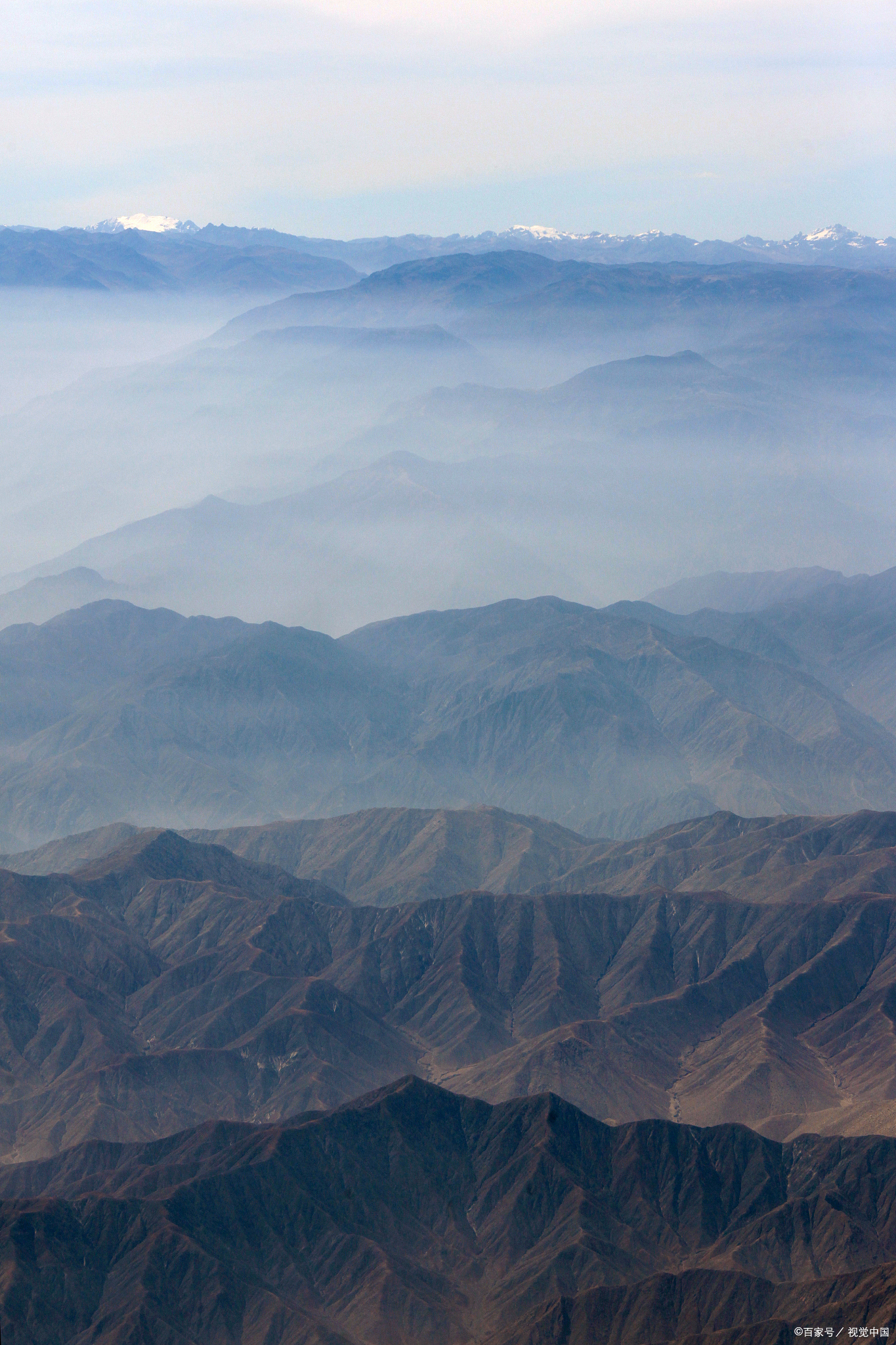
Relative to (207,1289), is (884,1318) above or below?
above

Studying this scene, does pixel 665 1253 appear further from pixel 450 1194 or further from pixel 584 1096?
pixel 584 1096

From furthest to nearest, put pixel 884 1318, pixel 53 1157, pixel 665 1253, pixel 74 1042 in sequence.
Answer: pixel 74 1042
pixel 53 1157
pixel 665 1253
pixel 884 1318

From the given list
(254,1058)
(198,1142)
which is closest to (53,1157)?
(198,1142)

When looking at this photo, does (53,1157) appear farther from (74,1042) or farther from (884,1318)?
(884,1318)

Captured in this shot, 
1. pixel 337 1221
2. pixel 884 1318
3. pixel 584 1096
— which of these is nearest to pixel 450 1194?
pixel 337 1221

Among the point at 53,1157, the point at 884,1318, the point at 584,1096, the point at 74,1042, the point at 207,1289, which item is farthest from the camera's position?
the point at 74,1042

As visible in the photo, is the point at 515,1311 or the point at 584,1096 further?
the point at 584,1096

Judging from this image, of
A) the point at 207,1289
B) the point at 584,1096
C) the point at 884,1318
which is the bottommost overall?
the point at 584,1096
